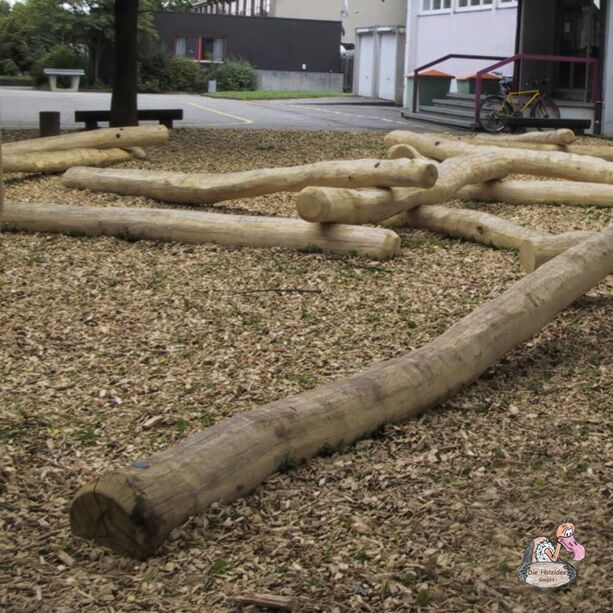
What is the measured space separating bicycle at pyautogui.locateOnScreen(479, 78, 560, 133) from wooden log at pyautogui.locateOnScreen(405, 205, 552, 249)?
423 inches

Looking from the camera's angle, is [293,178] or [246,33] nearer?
[293,178]

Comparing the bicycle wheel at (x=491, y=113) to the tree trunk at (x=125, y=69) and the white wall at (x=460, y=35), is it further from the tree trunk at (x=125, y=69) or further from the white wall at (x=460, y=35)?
the tree trunk at (x=125, y=69)

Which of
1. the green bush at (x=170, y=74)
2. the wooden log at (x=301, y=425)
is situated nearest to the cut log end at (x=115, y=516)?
the wooden log at (x=301, y=425)

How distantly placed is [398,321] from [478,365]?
54.6 inches

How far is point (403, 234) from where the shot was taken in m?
9.48

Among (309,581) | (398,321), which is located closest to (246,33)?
(398,321)

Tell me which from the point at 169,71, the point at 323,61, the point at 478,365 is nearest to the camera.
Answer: the point at 478,365

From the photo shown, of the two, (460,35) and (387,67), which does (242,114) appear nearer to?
(460,35)

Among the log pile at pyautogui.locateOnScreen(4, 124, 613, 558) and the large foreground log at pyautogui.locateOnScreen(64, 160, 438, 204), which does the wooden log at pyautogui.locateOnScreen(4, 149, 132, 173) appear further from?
the large foreground log at pyautogui.locateOnScreen(64, 160, 438, 204)

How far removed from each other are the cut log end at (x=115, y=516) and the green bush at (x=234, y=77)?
4258 centimetres

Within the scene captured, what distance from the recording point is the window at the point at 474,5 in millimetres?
28211

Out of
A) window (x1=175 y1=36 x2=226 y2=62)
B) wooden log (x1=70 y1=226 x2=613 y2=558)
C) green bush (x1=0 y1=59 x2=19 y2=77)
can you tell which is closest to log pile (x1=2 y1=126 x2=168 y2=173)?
wooden log (x1=70 y1=226 x2=613 y2=558)

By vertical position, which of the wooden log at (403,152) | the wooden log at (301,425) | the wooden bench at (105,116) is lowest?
the wooden log at (301,425)

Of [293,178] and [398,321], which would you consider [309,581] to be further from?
[293,178]
